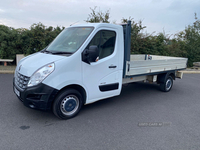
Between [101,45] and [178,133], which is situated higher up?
[101,45]

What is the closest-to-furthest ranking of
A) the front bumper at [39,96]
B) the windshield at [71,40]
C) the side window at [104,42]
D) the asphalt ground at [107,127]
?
the asphalt ground at [107,127] < the front bumper at [39,96] < the windshield at [71,40] < the side window at [104,42]

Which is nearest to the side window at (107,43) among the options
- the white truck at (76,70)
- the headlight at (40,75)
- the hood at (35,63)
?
the white truck at (76,70)

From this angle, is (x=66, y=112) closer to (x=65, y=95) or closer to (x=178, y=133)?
(x=65, y=95)

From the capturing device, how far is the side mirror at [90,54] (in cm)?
371

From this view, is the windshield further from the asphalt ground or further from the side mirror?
the asphalt ground

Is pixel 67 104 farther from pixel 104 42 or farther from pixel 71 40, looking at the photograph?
pixel 104 42

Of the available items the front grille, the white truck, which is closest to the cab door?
the white truck

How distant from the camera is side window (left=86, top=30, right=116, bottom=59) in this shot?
4133 mm

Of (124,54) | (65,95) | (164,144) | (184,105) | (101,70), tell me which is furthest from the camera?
(184,105)

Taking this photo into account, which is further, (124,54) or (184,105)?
(184,105)

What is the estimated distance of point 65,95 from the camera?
373 centimetres

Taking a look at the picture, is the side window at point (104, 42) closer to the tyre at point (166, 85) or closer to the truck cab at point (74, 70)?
the truck cab at point (74, 70)

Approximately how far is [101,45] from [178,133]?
106 inches

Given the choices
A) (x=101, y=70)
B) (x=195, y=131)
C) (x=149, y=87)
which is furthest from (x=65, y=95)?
(x=149, y=87)
